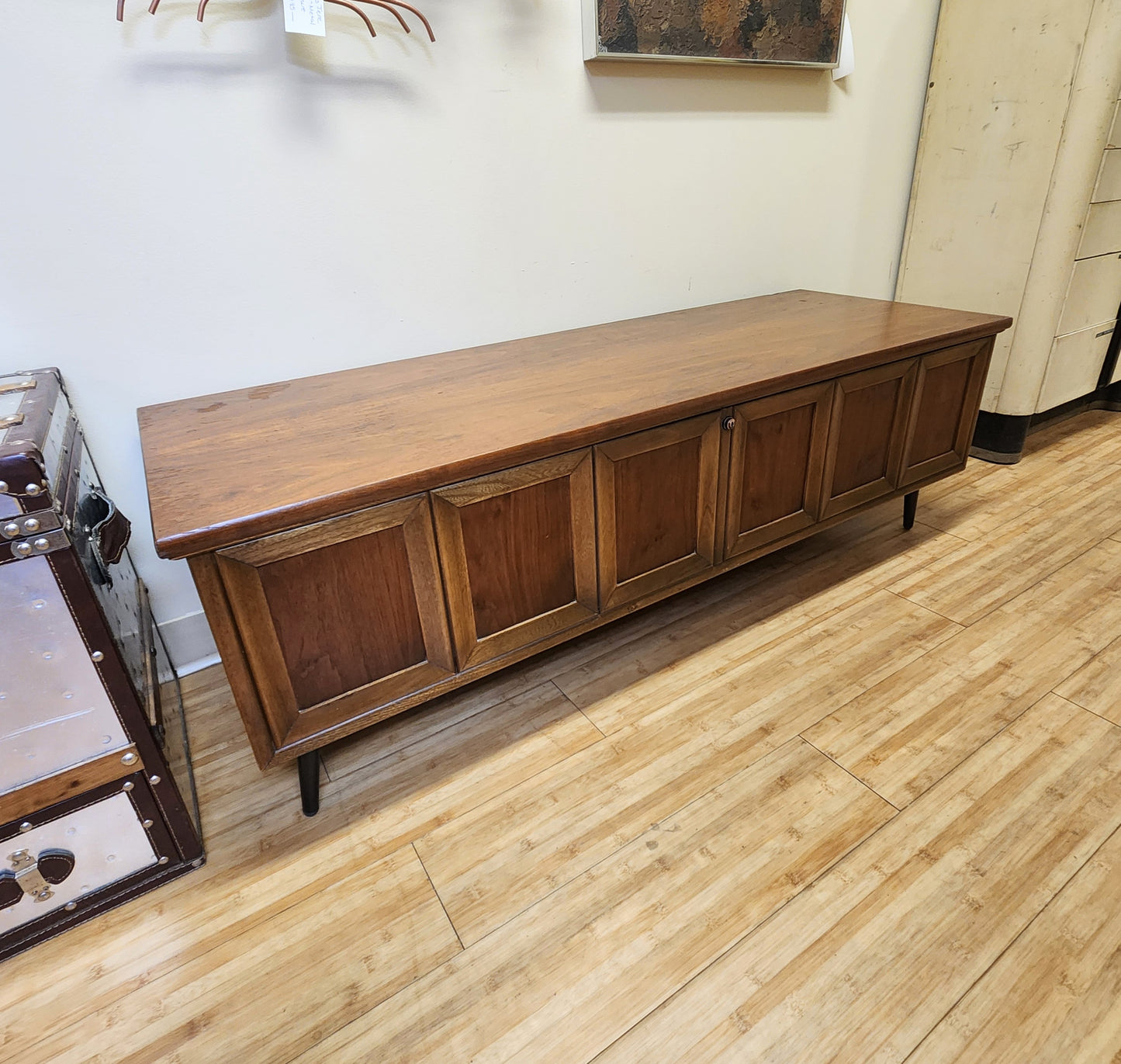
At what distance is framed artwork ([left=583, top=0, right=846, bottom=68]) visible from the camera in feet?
4.99

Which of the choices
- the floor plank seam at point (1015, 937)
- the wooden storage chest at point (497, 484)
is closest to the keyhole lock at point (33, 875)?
the wooden storage chest at point (497, 484)

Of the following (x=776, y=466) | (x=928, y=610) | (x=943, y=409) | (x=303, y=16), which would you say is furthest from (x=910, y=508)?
(x=303, y=16)

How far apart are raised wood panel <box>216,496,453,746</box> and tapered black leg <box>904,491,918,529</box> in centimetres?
151

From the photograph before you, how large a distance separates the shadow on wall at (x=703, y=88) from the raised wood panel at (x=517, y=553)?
41.3 inches

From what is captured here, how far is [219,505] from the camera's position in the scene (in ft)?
3.01

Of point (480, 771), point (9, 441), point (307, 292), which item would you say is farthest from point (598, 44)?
point (480, 771)

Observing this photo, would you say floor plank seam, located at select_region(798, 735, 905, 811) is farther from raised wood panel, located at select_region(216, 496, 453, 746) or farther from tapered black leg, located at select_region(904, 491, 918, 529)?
tapered black leg, located at select_region(904, 491, 918, 529)

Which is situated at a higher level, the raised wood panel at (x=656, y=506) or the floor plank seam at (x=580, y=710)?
the raised wood panel at (x=656, y=506)

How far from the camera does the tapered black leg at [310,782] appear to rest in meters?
1.15

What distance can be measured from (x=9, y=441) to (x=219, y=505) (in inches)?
9.6

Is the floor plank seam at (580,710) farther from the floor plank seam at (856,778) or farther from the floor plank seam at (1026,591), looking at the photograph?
the floor plank seam at (1026,591)

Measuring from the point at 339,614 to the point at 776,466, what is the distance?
99 cm

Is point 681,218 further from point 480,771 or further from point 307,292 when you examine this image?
point 480,771

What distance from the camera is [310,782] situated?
1.17m
